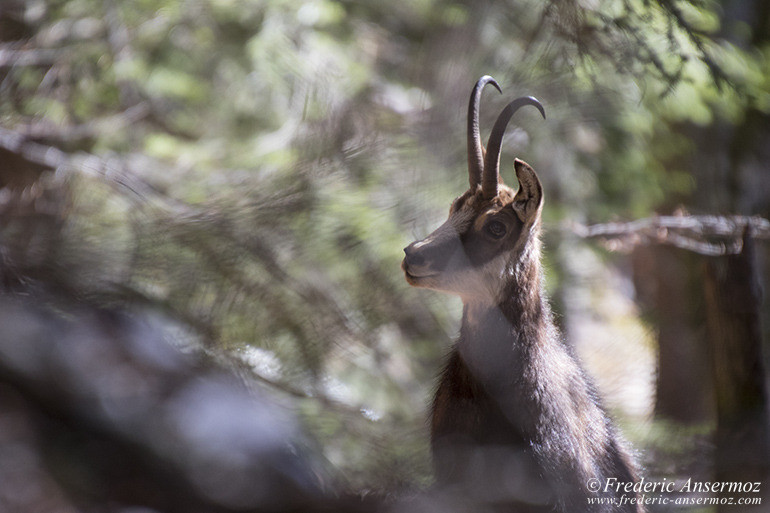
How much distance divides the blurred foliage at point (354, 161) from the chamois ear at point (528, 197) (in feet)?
0.83

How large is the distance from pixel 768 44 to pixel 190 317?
1599 mm

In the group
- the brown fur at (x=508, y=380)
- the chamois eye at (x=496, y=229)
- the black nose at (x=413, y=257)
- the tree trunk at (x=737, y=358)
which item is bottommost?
the tree trunk at (x=737, y=358)

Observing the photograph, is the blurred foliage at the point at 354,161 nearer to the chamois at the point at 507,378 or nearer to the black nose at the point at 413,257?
the chamois at the point at 507,378

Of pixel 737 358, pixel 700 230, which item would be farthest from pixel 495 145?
pixel 700 230

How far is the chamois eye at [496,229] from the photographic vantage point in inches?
38.2

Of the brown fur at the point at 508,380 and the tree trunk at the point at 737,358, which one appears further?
the tree trunk at the point at 737,358

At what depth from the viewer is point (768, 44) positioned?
5.43 ft

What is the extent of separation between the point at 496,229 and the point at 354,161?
14.0 inches

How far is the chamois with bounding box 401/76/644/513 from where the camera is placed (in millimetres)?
919

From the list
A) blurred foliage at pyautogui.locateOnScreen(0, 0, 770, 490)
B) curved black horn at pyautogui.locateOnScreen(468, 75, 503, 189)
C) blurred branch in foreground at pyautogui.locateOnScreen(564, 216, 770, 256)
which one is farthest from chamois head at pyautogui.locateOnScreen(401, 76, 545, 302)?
blurred branch in foreground at pyautogui.locateOnScreen(564, 216, 770, 256)

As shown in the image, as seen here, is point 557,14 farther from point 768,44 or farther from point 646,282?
point 646,282

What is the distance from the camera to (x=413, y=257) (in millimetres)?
852

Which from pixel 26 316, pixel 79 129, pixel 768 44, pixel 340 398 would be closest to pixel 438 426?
pixel 340 398

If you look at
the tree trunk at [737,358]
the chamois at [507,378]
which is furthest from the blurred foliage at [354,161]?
the tree trunk at [737,358]
